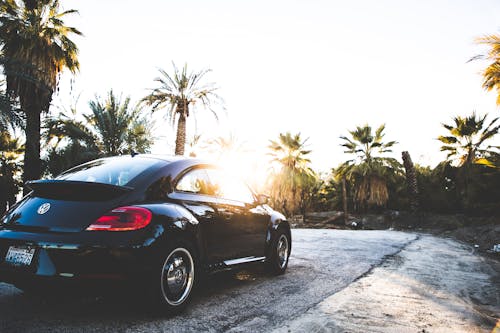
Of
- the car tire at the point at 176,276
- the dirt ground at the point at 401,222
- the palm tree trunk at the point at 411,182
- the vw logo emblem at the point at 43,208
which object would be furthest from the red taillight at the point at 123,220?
the palm tree trunk at the point at 411,182

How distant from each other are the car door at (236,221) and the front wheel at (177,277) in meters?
0.45

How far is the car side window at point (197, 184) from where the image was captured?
406 cm

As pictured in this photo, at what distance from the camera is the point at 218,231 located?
4.29 meters

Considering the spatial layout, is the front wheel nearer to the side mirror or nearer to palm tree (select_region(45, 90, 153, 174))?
the side mirror

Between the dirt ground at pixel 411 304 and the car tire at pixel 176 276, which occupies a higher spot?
the car tire at pixel 176 276

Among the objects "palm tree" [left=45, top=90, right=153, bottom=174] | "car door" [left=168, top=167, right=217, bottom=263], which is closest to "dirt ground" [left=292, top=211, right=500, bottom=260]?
"palm tree" [left=45, top=90, right=153, bottom=174]

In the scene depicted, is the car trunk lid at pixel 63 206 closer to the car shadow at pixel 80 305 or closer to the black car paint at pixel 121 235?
the black car paint at pixel 121 235

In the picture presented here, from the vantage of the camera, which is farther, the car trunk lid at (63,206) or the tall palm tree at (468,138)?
the tall palm tree at (468,138)

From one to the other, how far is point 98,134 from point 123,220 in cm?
2156

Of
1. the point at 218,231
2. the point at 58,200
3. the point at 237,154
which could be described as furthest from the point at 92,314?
the point at 237,154

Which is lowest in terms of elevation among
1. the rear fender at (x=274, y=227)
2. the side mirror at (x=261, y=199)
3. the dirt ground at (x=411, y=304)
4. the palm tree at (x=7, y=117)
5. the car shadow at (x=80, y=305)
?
the dirt ground at (x=411, y=304)

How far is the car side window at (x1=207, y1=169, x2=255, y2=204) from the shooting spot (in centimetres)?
468

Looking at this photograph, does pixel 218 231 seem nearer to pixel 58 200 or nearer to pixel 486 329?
pixel 58 200

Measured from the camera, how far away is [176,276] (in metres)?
3.63
